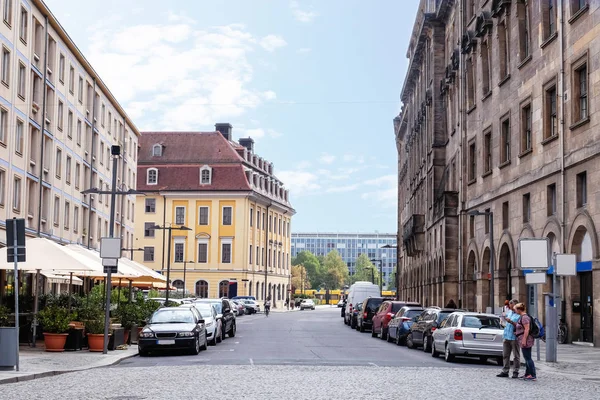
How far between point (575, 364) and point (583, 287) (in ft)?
A: 27.6

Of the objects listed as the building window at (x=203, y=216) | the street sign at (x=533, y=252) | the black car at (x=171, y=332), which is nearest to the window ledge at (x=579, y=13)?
the street sign at (x=533, y=252)

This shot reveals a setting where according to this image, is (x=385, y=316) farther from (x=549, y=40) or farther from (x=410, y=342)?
(x=549, y=40)

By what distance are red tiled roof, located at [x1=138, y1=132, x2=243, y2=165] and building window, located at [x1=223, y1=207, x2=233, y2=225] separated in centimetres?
540

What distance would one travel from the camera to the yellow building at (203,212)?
338 ft

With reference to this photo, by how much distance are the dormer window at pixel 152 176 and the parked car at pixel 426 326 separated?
7386cm

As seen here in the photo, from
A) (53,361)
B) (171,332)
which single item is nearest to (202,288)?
(171,332)

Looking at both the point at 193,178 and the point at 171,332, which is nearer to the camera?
the point at 171,332

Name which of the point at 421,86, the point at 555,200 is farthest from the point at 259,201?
the point at 555,200

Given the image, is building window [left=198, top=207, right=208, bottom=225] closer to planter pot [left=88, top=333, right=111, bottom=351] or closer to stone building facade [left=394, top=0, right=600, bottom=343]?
stone building facade [left=394, top=0, right=600, bottom=343]

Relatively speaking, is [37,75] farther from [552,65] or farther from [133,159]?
[133,159]

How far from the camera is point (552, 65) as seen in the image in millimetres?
33625

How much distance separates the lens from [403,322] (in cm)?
3456

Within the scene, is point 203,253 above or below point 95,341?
above

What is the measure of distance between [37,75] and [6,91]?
20.8 feet
